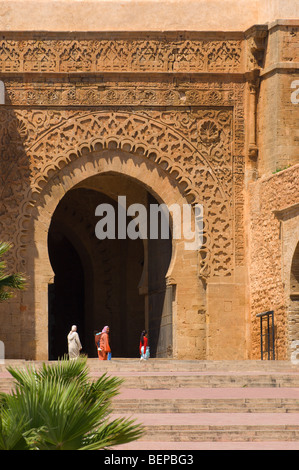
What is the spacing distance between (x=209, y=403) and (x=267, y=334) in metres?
6.39

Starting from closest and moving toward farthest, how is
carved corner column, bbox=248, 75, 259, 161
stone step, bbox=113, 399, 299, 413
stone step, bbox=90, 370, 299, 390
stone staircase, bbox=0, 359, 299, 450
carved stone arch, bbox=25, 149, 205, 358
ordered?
stone staircase, bbox=0, 359, 299, 450 → stone step, bbox=113, 399, 299, 413 → stone step, bbox=90, 370, 299, 390 → carved stone arch, bbox=25, 149, 205, 358 → carved corner column, bbox=248, 75, 259, 161

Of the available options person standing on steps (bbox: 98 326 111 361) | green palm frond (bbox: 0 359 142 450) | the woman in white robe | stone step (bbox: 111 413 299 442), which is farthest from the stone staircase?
person standing on steps (bbox: 98 326 111 361)

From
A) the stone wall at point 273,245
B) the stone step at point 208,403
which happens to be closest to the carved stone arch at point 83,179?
the stone wall at point 273,245

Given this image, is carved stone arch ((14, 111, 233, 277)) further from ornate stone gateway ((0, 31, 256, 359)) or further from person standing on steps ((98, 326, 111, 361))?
person standing on steps ((98, 326, 111, 361))

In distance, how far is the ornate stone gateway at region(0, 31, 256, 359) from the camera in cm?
1955

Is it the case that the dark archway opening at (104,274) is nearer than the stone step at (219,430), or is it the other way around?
the stone step at (219,430)

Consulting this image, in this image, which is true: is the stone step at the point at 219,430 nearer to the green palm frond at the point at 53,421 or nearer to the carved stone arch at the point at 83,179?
the green palm frond at the point at 53,421

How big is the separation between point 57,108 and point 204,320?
4030 mm

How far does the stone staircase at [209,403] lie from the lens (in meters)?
10.6

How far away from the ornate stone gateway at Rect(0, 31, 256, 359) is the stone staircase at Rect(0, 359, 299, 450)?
2.66 m

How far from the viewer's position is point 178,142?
19828 millimetres

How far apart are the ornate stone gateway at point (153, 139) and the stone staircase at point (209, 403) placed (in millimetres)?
2658

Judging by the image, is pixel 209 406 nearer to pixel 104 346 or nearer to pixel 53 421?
pixel 53 421
